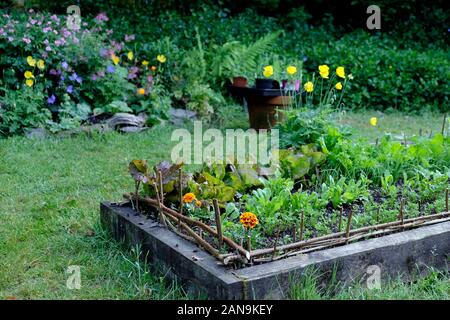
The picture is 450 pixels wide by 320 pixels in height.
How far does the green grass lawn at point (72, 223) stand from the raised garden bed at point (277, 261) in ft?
0.30

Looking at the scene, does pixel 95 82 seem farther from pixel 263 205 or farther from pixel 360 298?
pixel 360 298

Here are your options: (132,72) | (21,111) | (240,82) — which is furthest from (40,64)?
(240,82)

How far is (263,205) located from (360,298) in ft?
2.59

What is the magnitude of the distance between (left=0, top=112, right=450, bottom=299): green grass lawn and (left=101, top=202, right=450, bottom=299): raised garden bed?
0.30ft

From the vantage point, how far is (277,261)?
3.13 metres

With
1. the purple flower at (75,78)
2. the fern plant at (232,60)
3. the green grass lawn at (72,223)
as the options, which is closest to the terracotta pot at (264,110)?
the green grass lawn at (72,223)

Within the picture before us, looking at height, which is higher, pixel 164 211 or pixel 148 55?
pixel 148 55

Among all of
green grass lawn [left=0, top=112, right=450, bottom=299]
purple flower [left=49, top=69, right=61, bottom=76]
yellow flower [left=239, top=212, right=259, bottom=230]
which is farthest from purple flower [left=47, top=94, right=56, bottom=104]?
yellow flower [left=239, top=212, right=259, bottom=230]

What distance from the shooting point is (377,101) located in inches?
356

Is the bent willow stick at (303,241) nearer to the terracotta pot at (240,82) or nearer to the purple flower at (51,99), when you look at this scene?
the purple flower at (51,99)

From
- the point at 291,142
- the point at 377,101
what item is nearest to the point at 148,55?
the point at 377,101

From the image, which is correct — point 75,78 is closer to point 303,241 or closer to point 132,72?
point 132,72

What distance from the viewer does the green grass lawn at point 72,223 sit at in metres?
3.34

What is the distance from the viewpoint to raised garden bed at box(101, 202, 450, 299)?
2.97 meters
